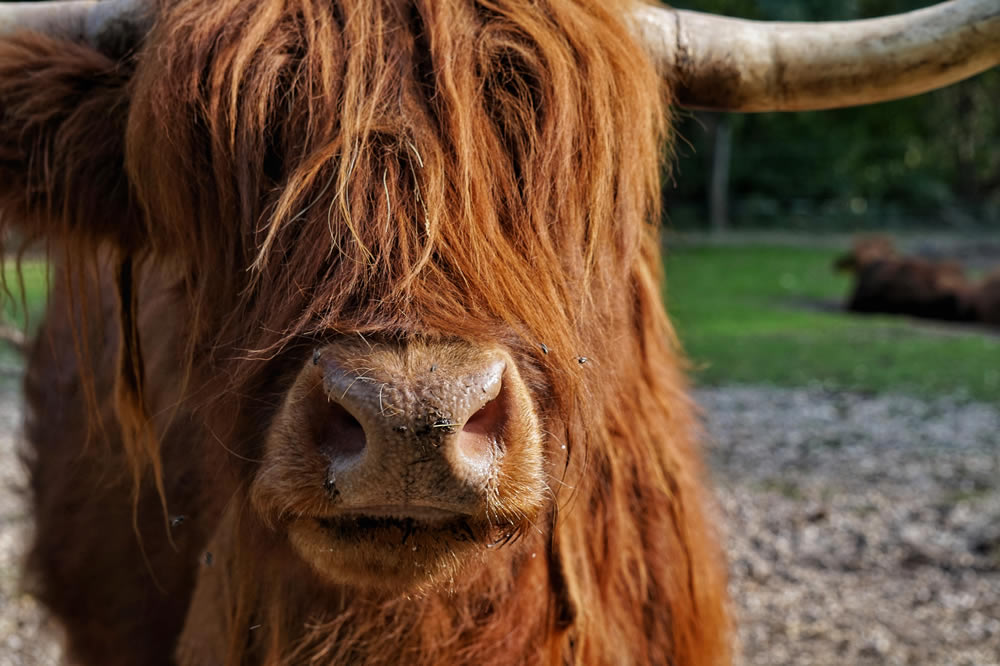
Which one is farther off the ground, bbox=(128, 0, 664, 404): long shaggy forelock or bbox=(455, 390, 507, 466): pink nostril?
bbox=(128, 0, 664, 404): long shaggy forelock

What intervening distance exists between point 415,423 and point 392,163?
53 centimetres

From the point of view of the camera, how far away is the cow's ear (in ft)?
7.17

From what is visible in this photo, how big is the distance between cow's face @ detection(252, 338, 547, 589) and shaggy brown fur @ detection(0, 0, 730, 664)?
0.09 metres

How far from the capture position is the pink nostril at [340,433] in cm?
161

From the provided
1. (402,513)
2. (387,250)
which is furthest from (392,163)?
(402,513)

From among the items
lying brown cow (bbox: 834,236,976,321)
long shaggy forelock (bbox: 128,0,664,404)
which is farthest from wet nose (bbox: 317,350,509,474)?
lying brown cow (bbox: 834,236,976,321)

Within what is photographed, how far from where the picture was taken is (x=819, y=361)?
10.2 m

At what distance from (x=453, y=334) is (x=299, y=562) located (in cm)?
62

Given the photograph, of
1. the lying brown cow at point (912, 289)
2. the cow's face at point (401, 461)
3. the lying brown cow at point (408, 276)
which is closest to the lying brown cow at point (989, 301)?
the lying brown cow at point (912, 289)

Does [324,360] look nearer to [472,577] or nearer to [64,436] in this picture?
[472,577]

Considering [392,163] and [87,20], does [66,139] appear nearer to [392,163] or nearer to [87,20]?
[87,20]

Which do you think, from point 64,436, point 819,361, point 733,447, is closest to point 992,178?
point 819,361

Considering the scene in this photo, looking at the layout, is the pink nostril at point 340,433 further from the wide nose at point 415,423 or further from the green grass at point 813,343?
the green grass at point 813,343

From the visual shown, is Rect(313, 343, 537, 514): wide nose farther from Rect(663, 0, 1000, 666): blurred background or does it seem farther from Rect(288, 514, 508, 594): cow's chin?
Rect(663, 0, 1000, 666): blurred background
